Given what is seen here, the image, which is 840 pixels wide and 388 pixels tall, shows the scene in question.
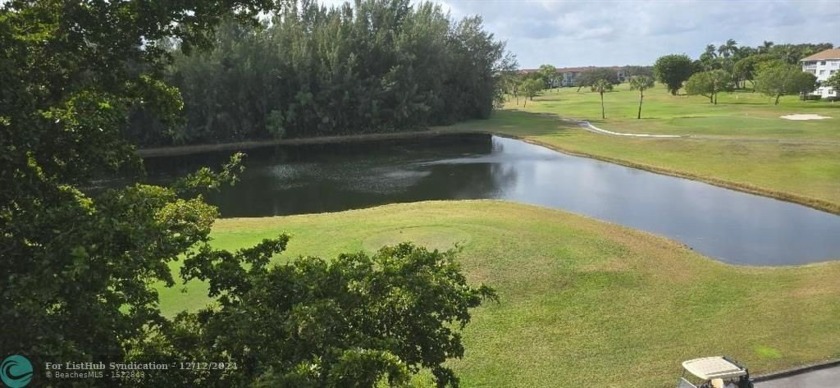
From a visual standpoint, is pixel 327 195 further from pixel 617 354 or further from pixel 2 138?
pixel 2 138

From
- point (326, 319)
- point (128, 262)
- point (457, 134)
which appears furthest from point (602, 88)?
point (128, 262)

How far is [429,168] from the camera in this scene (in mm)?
42500

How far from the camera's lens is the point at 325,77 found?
5938cm

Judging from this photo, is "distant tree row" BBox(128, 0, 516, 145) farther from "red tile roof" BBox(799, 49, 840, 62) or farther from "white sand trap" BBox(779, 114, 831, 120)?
"red tile roof" BBox(799, 49, 840, 62)

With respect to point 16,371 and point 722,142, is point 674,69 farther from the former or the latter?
point 16,371

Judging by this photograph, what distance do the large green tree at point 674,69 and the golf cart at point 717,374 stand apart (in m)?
93.6

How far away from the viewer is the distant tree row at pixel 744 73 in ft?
234

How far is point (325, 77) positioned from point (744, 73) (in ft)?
252

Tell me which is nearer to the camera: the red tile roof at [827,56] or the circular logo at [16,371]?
the circular logo at [16,371]

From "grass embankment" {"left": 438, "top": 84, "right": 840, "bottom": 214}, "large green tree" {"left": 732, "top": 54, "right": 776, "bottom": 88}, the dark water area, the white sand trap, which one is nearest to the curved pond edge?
"grass embankment" {"left": 438, "top": 84, "right": 840, "bottom": 214}

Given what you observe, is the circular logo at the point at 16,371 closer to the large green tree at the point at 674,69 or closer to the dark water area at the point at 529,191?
the dark water area at the point at 529,191

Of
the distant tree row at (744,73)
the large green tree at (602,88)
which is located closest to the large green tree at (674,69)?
the distant tree row at (744,73)

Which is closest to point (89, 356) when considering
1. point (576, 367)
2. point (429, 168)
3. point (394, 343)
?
point (394, 343)

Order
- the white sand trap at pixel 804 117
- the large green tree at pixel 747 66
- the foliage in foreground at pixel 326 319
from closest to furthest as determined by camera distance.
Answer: the foliage in foreground at pixel 326 319
the white sand trap at pixel 804 117
the large green tree at pixel 747 66
